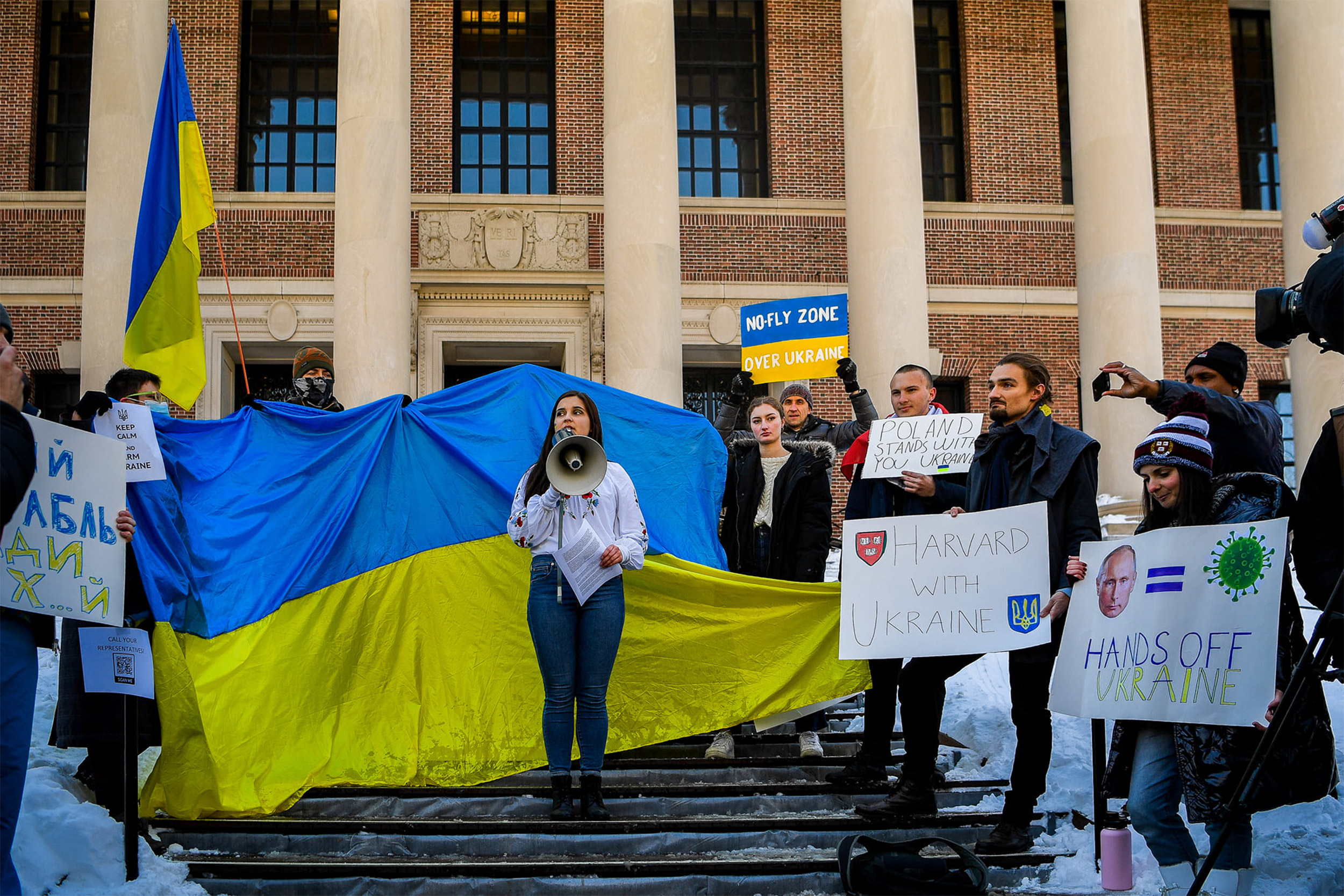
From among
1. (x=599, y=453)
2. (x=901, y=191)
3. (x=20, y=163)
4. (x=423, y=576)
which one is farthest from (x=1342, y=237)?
(x=20, y=163)

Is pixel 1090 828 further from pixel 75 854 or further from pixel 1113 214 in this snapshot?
pixel 1113 214

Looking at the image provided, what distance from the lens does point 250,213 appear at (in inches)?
749

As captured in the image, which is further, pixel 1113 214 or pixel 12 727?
pixel 1113 214

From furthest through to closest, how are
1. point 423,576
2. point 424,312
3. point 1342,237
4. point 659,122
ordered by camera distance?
point 424,312 → point 659,122 → point 423,576 → point 1342,237

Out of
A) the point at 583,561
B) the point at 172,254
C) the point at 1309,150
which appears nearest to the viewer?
the point at 583,561

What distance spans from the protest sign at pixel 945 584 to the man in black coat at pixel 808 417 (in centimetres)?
164

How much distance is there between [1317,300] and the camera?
14.2ft

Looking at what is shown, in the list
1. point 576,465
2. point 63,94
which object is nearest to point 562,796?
point 576,465

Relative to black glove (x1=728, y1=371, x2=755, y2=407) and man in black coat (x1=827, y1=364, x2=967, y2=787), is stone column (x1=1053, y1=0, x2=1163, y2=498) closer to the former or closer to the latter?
black glove (x1=728, y1=371, x2=755, y2=407)

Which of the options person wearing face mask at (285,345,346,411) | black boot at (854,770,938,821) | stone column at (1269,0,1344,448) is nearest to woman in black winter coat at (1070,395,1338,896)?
black boot at (854,770,938,821)

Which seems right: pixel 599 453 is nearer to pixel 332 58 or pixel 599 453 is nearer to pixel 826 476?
pixel 826 476

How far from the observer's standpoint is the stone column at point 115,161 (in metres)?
15.0

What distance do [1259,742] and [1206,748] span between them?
18cm

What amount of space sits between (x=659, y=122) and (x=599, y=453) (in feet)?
34.8
